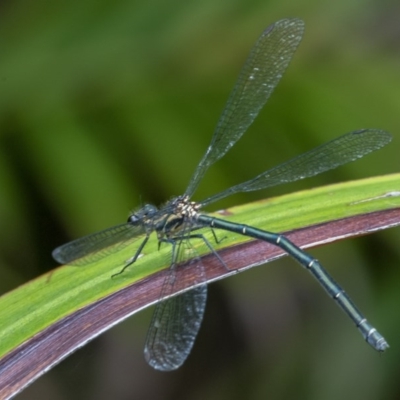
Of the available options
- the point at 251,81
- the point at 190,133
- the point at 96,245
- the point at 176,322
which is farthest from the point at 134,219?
the point at 251,81

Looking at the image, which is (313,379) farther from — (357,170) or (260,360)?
(357,170)

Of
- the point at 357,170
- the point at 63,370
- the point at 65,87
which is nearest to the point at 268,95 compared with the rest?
the point at 357,170

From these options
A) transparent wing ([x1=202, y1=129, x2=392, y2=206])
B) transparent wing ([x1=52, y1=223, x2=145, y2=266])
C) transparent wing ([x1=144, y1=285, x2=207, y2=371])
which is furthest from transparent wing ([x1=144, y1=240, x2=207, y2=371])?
transparent wing ([x1=202, y1=129, x2=392, y2=206])

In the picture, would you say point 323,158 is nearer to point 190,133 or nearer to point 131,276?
point 190,133

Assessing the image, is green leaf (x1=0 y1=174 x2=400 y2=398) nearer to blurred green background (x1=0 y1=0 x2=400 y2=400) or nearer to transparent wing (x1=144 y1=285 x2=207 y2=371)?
transparent wing (x1=144 y1=285 x2=207 y2=371)

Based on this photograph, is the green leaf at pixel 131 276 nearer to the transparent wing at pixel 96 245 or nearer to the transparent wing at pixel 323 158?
the transparent wing at pixel 96 245

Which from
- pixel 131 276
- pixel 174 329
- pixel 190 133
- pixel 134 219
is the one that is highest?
pixel 190 133

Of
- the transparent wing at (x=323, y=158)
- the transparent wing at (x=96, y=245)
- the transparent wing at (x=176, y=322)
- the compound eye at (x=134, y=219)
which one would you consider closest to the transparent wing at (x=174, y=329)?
the transparent wing at (x=176, y=322)
